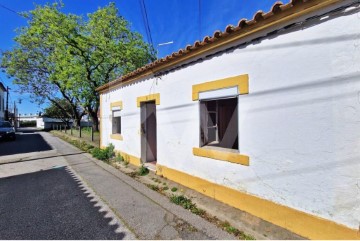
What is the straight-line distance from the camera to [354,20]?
282cm

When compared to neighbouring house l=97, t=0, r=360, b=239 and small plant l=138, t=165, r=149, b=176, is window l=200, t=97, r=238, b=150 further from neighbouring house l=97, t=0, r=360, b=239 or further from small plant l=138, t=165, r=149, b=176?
small plant l=138, t=165, r=149, b=176

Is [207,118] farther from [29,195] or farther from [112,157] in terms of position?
[112,157]

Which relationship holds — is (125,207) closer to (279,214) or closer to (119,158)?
(279,214)

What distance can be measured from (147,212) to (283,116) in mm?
3012

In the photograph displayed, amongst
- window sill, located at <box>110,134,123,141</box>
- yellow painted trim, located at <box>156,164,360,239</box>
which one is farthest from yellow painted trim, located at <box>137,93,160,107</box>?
yellow painted trim, located at <box>156,164,360,239</box>

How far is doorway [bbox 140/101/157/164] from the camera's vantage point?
7.94 metres

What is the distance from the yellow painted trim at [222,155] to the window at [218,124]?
0.21 metres

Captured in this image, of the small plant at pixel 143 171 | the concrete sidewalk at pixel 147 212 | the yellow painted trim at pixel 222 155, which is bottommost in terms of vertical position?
the concrete sidewalk at pixel 147 212

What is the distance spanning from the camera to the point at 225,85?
4488mm

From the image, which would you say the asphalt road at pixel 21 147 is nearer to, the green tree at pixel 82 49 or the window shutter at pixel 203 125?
the green tree at pixel 82 49

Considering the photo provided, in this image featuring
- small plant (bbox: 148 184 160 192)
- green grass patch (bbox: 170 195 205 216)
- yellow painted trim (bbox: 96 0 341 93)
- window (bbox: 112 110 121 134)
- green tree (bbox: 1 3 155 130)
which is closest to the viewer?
yellow painted trim (bbox: 96 0 341 93)

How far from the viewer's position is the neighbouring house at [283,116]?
288 cm

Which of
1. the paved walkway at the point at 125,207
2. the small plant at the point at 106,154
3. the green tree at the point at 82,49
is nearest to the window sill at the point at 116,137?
the small plant at the point at 106,154

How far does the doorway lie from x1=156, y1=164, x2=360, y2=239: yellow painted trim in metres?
3.07
